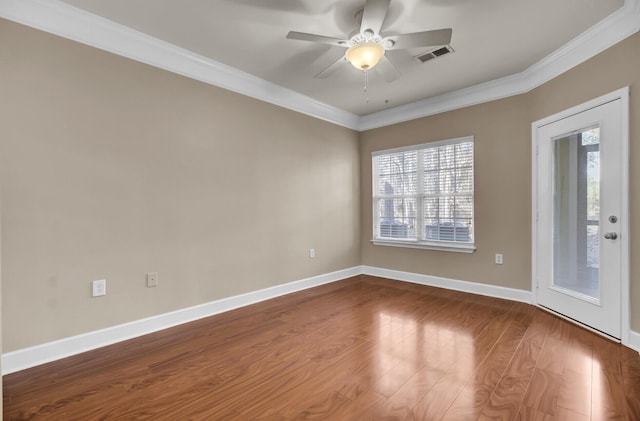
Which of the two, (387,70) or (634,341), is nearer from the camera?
(634,341)

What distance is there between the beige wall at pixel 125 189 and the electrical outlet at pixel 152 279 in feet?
0.16

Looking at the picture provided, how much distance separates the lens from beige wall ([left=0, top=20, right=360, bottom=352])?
215 centimetres

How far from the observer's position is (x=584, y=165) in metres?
2.83

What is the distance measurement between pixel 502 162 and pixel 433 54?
1.61 metres

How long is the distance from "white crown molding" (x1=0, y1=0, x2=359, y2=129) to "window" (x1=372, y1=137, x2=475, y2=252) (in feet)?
6.21

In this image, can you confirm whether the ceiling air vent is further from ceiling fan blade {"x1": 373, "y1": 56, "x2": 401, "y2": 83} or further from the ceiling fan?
the ceiling fan

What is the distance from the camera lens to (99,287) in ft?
8.05

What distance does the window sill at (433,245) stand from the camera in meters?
3.96

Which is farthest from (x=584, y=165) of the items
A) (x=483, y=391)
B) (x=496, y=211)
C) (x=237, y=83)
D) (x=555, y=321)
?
(x=237, y=83)

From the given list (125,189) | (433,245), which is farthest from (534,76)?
(125,189)

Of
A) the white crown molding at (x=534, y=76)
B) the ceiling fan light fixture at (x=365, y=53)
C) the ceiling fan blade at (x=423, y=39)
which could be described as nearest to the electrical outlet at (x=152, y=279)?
the ceiling fan light fixture at (x=365, y=53)

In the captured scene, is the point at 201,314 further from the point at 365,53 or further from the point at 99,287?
the point at 365,53

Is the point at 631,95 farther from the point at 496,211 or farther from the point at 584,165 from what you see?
the point at 496,211

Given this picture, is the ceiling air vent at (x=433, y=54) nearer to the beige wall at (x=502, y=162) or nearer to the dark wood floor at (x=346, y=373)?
the beige wall at (x=502, y=162)
